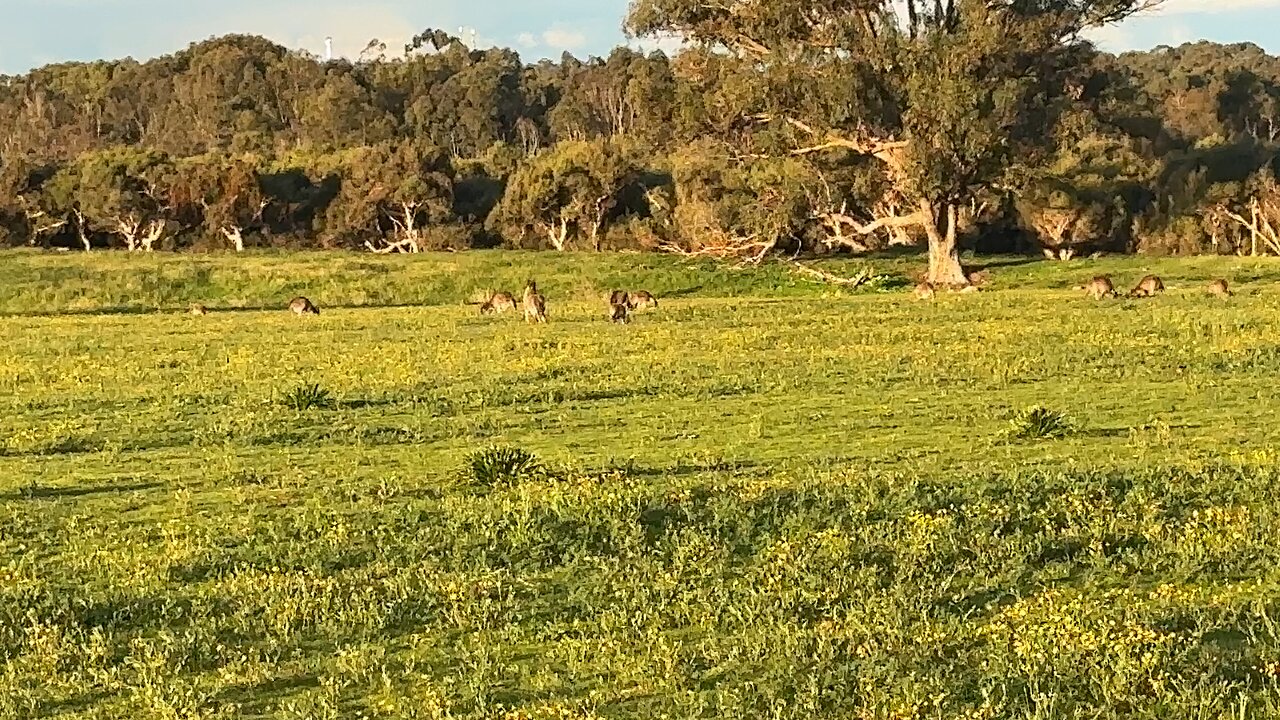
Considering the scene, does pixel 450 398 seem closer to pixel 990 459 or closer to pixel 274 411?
pixel 274 411

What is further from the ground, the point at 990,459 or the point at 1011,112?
the point at 1011,112

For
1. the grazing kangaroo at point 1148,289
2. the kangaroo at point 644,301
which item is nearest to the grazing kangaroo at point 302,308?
the kangaroo at point 644,301

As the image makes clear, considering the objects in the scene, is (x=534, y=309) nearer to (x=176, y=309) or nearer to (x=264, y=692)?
(x=176, y=309)

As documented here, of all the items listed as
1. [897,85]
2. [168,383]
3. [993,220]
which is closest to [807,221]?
[897,85]

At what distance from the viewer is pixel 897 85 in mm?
45406

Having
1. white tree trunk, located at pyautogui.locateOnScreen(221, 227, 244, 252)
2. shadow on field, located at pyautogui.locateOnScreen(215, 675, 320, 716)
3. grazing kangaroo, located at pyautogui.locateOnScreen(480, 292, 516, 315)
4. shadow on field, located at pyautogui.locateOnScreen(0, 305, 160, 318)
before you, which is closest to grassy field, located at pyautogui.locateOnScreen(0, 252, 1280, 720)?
shadow on field, located at pyautogui.locateOnScreen(215, 675, 320, 716)

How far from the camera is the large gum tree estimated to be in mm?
44125

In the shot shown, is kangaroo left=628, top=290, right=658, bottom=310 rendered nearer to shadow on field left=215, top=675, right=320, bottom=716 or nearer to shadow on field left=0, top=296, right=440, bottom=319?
shadow on field left=0, top=296, right=440, bottom=319

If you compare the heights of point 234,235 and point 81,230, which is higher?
point 81,230

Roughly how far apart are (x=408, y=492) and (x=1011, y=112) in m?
34.7

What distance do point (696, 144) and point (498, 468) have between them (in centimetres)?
3857

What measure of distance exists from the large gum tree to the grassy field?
20.9 metres

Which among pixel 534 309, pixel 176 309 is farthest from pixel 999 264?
pixel 176 309

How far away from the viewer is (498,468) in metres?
13.3
